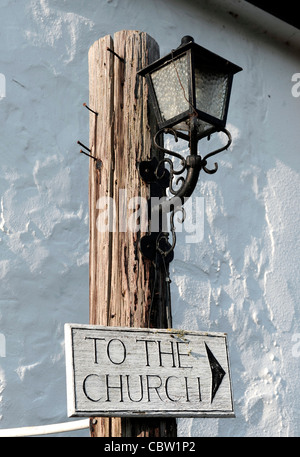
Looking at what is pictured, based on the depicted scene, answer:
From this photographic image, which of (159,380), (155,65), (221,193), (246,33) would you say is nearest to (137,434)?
(159,380)

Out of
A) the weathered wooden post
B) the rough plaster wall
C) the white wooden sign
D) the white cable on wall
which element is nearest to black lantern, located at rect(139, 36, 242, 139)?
the weathered wooden post

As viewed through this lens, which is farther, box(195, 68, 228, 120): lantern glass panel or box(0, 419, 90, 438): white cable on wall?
box(0, 419, 90, 438): white cable on wall

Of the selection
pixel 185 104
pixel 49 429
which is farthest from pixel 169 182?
pixel 49 429

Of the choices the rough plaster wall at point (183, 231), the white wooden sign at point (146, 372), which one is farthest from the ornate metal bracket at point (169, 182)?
the rough plaster wall at point (183, 231)

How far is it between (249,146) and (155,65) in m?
2.11

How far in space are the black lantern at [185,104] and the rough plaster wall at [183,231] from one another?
1089mm

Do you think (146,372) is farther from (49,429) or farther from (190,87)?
(190,87)

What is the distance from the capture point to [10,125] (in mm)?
3195

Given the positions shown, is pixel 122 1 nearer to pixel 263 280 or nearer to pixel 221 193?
pixel 221 193

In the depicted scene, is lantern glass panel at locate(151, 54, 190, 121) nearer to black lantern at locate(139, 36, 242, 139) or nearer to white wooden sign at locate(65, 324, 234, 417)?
black lantern at locate(139, 36, 242, 139)

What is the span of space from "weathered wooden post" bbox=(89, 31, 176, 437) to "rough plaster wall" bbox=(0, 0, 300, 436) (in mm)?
955

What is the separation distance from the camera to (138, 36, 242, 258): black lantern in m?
2.01

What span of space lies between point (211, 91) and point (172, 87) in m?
0.11

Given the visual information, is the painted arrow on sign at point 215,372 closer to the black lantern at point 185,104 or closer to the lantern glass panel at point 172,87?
the black lantern at point 185,104
